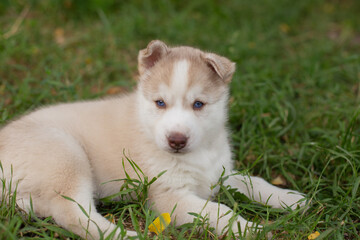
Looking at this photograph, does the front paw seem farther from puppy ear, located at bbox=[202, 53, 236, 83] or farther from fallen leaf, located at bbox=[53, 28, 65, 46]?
fallen leaf, located at bbox=[53, 28, 65, 46]

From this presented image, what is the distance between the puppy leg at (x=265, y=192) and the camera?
12.4 feet

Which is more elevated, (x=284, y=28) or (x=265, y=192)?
(x=284, y=28)

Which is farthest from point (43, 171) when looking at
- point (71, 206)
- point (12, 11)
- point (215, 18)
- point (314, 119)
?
point (215, 18)

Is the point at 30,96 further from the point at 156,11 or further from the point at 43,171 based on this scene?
the point at 156,11

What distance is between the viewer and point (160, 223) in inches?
122

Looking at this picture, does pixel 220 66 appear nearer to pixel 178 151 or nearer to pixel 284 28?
pixel 178 151

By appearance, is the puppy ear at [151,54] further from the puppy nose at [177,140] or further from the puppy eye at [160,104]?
the puppy nose at [177,140]

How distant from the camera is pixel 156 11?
768 cm

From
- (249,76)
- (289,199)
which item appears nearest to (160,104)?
(289,199)

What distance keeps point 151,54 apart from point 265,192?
164cm

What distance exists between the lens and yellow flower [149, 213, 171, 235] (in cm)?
310

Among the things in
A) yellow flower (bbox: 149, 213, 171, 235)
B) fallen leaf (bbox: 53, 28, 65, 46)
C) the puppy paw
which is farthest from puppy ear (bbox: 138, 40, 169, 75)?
fallen leaf (bbox: 53, 28, 65, 46)

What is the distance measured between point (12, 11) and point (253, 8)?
14.6 feet

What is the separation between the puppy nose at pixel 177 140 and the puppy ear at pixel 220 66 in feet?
2.00
